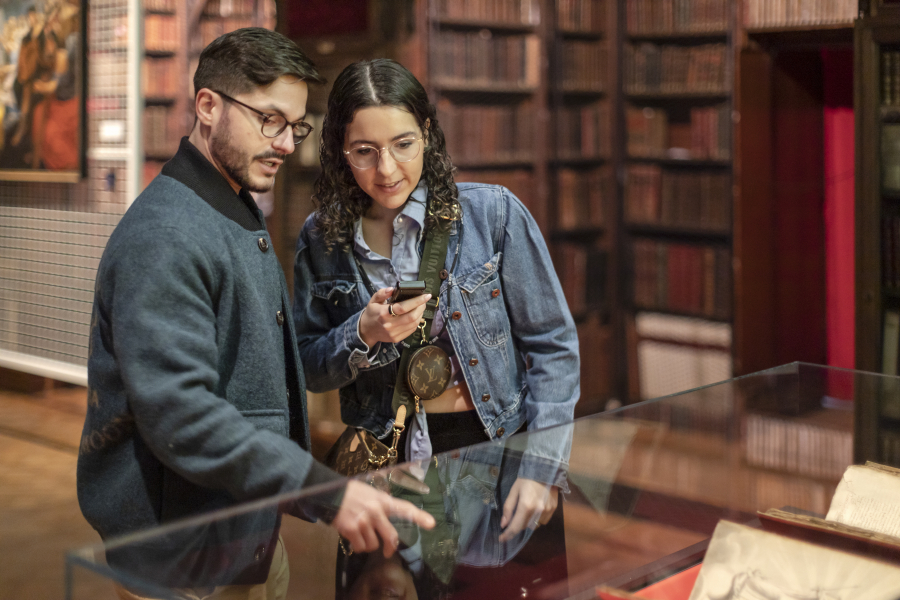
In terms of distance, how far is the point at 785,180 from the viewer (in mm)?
4898

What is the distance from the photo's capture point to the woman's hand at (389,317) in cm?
166

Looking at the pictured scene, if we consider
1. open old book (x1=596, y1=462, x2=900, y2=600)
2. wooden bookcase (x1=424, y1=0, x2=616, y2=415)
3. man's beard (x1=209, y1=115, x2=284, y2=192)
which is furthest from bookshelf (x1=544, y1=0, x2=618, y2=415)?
man's beard (x1=209, y1=115, x2=284, y2=192)

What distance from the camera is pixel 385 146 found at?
5.60ft

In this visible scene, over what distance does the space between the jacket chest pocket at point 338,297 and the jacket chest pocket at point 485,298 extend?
0.74ft

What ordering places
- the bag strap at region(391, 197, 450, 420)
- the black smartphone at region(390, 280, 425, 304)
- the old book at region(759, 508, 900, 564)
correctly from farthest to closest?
the bag strap at region(391, 197, 450, 420)
the black smartphone at region(390, 280, 425, 304)
the old book at region(759, 508, 900, 564)

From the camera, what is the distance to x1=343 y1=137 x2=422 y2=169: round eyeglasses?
1.72m

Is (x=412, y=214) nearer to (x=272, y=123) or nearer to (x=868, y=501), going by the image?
(x=272, y=123)

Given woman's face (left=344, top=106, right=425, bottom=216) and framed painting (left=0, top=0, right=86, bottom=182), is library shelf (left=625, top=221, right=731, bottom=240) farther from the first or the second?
woman's face (left=344, top=106, right=425, bottom=216)

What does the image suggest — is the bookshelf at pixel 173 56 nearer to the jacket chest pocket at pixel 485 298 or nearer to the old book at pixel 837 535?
the jacket chest pocket at pixel 485 298

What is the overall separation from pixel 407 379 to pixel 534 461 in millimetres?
420

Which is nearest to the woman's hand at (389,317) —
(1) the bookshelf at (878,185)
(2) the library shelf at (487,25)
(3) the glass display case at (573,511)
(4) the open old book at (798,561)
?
(3) the glass display case at (573,511)

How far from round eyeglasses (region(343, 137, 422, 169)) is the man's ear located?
0.35m

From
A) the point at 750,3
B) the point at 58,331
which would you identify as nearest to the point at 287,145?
the point at 58,331

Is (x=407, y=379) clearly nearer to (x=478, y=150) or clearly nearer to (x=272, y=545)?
(x=272, y=545)
